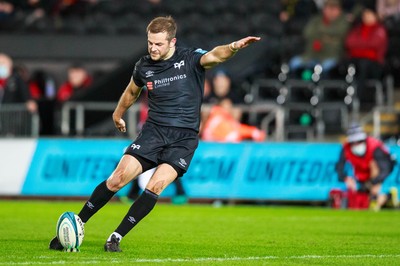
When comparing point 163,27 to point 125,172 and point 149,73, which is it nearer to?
point 149,73

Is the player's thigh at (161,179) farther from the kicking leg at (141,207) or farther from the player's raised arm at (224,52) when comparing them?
the player's raised arm at (224,52)

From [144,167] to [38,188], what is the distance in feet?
35.0

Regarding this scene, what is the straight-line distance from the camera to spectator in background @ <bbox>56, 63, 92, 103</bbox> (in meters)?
24.3

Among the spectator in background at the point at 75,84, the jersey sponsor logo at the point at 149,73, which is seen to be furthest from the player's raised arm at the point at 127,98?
the spectator in background at the point at 75,84

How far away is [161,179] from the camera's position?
1045cm

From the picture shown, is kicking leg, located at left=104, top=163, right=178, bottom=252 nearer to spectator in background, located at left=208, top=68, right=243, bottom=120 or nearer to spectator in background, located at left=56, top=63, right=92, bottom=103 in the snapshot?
spectator in background, located at left=208, top=68, right=243, bottom=120

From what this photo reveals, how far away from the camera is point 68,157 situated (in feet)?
68.8

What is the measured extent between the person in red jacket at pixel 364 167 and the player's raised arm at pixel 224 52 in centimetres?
915

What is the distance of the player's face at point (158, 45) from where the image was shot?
10.4m

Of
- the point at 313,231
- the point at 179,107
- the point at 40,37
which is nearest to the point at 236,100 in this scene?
the point at 40,37

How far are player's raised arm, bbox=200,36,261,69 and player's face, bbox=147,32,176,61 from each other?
1.16 ft

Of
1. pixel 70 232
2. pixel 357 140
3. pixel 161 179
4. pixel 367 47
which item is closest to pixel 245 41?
pixel 161 179

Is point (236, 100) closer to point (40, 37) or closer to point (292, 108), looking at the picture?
point (292, 108)

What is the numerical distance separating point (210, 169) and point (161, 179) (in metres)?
10.1
